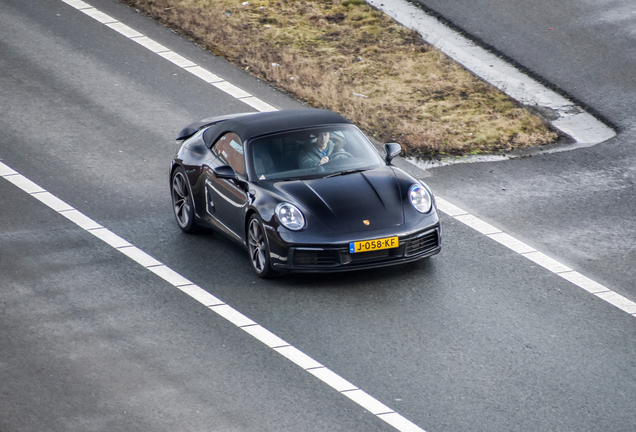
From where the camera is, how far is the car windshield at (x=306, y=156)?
33.9ft

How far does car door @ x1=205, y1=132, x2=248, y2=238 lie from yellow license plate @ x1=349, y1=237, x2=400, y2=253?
1331 millimetres

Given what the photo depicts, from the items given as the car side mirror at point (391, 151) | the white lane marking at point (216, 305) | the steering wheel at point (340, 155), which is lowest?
the white lane marking at point (216, 305)

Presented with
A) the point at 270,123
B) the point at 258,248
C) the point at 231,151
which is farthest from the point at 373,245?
the point at 231,151

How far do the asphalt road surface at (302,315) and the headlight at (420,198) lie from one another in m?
0.63

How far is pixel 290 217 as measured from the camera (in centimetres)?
970

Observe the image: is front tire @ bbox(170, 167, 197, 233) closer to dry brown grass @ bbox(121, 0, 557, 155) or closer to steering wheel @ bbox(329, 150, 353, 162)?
steering wheel @ bbox(329, 150, 353, 162)

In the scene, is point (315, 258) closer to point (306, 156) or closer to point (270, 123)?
point (306, 156)

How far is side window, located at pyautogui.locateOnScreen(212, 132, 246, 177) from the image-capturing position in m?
10.6

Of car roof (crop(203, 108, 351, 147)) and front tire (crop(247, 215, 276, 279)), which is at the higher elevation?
car roof (crop(203, 108, 351, 147))

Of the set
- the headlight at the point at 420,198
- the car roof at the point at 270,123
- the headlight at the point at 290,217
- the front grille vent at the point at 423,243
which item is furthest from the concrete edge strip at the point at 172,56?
the front grille vent at the point at 423,243

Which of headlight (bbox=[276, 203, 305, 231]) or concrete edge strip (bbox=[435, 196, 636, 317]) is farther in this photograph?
headlight (bbox=[276, 203, 305, 231])

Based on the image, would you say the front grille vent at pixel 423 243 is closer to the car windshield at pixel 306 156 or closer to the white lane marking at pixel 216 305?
the car windshield at pixel 306 156

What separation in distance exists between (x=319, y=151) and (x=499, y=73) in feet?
22.5

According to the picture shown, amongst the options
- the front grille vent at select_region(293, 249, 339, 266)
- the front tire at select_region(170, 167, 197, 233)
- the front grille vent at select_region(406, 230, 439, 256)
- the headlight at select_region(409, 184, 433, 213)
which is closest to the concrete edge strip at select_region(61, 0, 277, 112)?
the front tire at select_region(170, 167, 197, 233)
